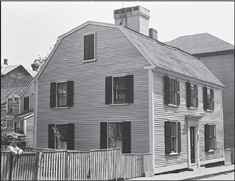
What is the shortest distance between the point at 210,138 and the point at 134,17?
912 centimetres

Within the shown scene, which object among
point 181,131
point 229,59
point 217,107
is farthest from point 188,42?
point 181,131

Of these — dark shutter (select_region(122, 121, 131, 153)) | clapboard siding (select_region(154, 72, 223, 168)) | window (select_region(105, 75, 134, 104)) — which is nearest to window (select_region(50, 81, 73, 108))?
window (select_region(105, 75, 134, 104))

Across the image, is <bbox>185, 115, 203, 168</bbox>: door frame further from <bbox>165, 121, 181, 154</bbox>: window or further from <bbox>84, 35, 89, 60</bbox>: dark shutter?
<bbox>84, 35, 89, 60</bbox>: dark shutter

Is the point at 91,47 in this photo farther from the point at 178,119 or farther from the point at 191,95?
the point at 191,95

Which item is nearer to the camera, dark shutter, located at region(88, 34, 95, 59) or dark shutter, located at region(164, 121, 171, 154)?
dark shutter, located at region(164, 121, 171, 154)

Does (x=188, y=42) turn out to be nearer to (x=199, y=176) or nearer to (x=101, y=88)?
(x=101, y=88)

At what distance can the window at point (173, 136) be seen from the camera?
19.9m

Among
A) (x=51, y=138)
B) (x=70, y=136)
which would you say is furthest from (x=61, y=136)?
(x=70, y=136)

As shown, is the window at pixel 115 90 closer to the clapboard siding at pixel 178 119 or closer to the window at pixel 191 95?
the clapboard siding at pixel 178 119

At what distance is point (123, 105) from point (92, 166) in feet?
18.4

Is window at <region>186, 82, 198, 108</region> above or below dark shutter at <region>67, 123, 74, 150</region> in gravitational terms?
above

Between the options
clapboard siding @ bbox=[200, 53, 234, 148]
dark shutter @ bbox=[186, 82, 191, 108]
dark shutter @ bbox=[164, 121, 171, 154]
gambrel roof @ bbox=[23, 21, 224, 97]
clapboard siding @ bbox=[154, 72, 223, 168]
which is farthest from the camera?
clapboard siding @ bbox=[200, 53, 234, 148]

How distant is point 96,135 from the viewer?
20.3 meters

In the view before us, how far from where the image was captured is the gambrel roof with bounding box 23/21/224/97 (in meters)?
19.8
